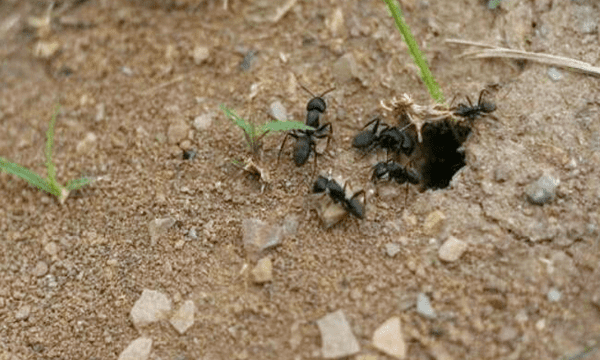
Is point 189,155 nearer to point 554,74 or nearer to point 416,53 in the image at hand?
point 416,53

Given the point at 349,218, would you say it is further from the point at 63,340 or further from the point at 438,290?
the point at 63,340

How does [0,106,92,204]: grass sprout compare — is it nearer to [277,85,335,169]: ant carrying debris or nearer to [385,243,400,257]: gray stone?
[277,85,335,169]: ant carrying debris

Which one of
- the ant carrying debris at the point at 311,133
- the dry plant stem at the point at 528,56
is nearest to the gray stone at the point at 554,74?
the dry plant stem at the point at 528,56

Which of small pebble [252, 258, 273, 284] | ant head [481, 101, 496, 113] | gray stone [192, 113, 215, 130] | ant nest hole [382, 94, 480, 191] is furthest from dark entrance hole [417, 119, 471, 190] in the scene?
gray stone [192, 113, 215, 130]

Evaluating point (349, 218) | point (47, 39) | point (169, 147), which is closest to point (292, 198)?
point (349, 218)

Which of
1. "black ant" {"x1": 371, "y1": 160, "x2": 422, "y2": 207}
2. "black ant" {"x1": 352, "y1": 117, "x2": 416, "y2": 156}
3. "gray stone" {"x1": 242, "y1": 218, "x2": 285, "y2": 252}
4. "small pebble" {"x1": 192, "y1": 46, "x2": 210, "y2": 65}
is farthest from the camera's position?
"small pebble" {"x1": 192, "y1": 46, "x2": 210, "y2": 65}

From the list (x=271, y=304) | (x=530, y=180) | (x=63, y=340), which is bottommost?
(x=63, y=340)

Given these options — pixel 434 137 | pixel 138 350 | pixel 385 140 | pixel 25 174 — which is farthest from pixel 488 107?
pixel 25 174
